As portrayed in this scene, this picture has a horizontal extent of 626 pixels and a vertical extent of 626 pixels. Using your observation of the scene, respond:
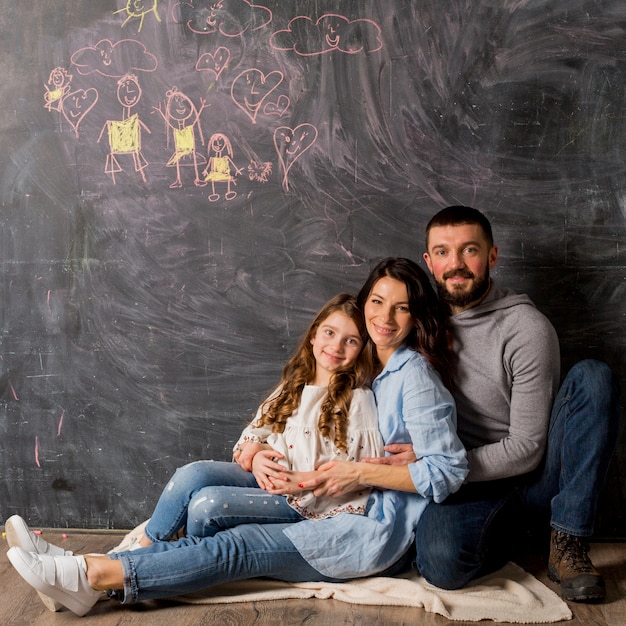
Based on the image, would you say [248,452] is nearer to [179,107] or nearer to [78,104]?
[179,107]

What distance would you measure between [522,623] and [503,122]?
149cm

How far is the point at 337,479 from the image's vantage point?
2115 millimetres

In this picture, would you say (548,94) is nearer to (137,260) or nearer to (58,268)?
(137,260)

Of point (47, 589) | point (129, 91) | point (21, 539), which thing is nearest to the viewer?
point (47, 589)

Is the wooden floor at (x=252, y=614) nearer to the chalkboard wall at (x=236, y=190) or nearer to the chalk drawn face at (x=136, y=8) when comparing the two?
the chalkboard wall at (x=236, y=190)

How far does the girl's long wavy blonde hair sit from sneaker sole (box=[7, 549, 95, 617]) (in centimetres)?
68

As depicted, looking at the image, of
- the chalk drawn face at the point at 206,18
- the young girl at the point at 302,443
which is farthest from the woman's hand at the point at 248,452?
the chalk drawn face at the point at 206,18

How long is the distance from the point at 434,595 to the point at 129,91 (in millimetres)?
1839

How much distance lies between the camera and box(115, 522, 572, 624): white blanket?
2.01m

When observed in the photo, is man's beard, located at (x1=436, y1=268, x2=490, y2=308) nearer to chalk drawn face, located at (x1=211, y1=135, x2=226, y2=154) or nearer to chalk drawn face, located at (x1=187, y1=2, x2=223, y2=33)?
chalk drawn face, located at (x1=211, y1=135, x2=226, y2=154)

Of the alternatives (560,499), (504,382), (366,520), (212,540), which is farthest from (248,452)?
(560,499)

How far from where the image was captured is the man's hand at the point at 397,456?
7.09ft

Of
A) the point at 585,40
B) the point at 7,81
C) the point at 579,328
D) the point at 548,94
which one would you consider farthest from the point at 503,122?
the point at 7,81

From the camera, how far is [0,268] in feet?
8.98
